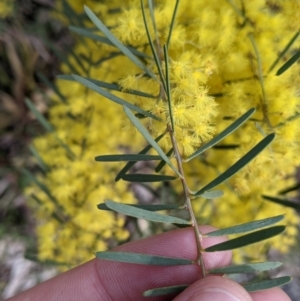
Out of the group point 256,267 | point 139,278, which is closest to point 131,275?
point 139,278

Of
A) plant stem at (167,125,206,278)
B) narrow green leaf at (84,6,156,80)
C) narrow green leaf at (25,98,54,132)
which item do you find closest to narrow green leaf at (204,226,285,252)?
plant stem at (167,125,206,278)

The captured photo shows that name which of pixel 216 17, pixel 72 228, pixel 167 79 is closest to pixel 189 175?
pixel 72 228

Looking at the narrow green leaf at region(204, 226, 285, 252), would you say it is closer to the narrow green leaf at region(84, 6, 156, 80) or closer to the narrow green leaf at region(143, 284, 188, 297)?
the narrow green leaf at region(143, 284, 188, 297)

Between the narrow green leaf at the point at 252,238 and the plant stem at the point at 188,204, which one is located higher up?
the plant stem at the point at 188,204

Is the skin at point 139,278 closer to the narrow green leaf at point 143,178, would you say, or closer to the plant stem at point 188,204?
the plant stem at point 188,204

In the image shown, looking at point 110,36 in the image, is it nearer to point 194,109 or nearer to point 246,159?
point 194,109

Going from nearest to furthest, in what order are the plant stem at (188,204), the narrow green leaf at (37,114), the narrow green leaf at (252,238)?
the narrow green leaf at (252,238) < the plant stem at (188,204) < the narrow green leaf at (37,114)

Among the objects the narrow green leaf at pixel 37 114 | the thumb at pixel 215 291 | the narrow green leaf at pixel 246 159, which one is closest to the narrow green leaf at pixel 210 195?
the narrow green leaf at pixel 246 159

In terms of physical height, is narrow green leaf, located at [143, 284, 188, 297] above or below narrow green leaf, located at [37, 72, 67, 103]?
below
